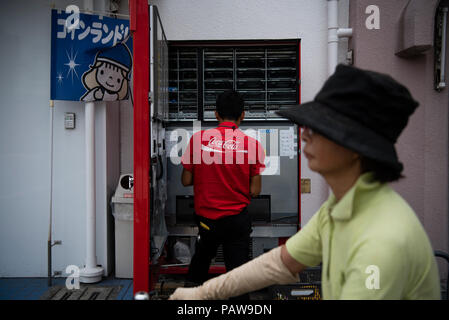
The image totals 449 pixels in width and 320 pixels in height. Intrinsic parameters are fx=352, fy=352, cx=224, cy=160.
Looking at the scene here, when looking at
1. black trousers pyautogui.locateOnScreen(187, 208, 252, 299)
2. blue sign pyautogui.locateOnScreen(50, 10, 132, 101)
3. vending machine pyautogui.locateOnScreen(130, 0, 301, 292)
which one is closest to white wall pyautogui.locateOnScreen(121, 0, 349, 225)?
vending machine pyautogui.locateOnScreen(130, 0, 301, 292)

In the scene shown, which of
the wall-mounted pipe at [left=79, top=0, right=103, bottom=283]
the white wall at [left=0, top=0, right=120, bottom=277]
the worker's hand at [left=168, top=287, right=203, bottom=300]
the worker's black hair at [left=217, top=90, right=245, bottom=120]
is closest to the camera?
the worker's hand at [left=168, top=287, right=203, bottom=300]

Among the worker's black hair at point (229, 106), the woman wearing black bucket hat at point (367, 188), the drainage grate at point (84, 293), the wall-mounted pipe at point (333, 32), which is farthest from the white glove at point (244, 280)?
the wall-mounted pipe at point (333, 32)

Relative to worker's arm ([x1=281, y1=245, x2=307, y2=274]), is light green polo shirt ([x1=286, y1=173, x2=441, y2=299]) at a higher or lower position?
higher

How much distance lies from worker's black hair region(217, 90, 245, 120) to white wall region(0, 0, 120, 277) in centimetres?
162

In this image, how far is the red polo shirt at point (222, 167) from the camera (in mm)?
2824

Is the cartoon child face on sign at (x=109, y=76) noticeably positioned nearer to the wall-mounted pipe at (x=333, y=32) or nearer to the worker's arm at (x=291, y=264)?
the wall-mounted pipe at (x=333, y=32)

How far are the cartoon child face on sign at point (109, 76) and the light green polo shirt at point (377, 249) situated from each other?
3.27m

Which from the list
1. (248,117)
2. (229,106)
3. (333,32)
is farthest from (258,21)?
(229,106)

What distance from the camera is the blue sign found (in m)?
3.70

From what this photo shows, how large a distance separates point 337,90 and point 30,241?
4125 mm

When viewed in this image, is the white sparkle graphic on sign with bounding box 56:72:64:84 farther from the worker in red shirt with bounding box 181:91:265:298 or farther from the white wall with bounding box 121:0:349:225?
the worker in red shirt with bounding box 181:91:265:298

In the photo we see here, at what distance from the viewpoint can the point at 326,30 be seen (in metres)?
4.00

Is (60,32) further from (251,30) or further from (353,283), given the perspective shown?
(353,283)

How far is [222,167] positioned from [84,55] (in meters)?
2.10
